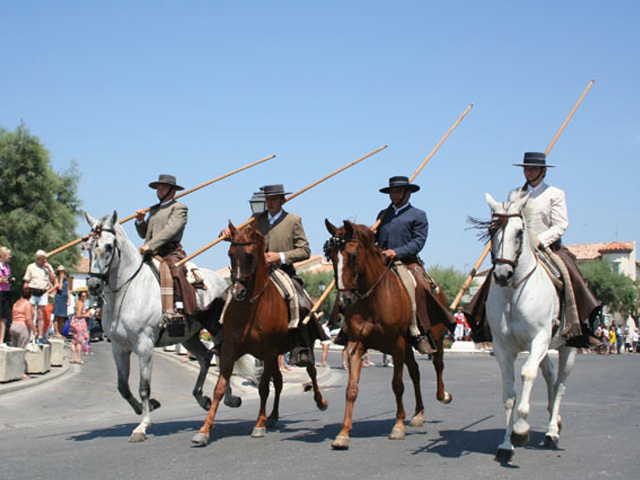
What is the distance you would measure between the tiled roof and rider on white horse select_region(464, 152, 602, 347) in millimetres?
100292

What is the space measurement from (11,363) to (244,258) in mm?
8094

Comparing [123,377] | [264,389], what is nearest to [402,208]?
[264,389]

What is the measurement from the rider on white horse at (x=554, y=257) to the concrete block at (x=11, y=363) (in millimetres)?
9527

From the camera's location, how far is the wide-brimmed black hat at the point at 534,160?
32.0 feet

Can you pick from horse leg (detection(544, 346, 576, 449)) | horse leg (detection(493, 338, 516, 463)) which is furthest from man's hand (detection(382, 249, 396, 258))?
horse leg (detection(544, 346, 576, 449))

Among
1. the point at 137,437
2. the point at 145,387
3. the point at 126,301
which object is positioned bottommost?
the point at 137,437

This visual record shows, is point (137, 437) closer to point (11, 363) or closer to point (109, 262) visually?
point (109, 262)

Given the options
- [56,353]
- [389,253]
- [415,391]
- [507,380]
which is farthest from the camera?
[56,353]

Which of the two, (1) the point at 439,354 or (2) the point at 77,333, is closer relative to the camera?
(1) the point at 439,354

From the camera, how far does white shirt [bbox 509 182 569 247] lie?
31.1 ft

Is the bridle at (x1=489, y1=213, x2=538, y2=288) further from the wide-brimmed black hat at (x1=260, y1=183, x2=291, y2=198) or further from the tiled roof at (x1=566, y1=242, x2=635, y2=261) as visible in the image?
the tiled roof at (x1=566, y1=242, x2=635, y2=261)

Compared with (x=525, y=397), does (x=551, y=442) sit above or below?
below

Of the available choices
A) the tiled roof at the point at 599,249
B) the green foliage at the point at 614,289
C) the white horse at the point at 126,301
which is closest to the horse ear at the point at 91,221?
the white horse at the point at 126,301

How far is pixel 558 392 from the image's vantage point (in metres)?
9.60
